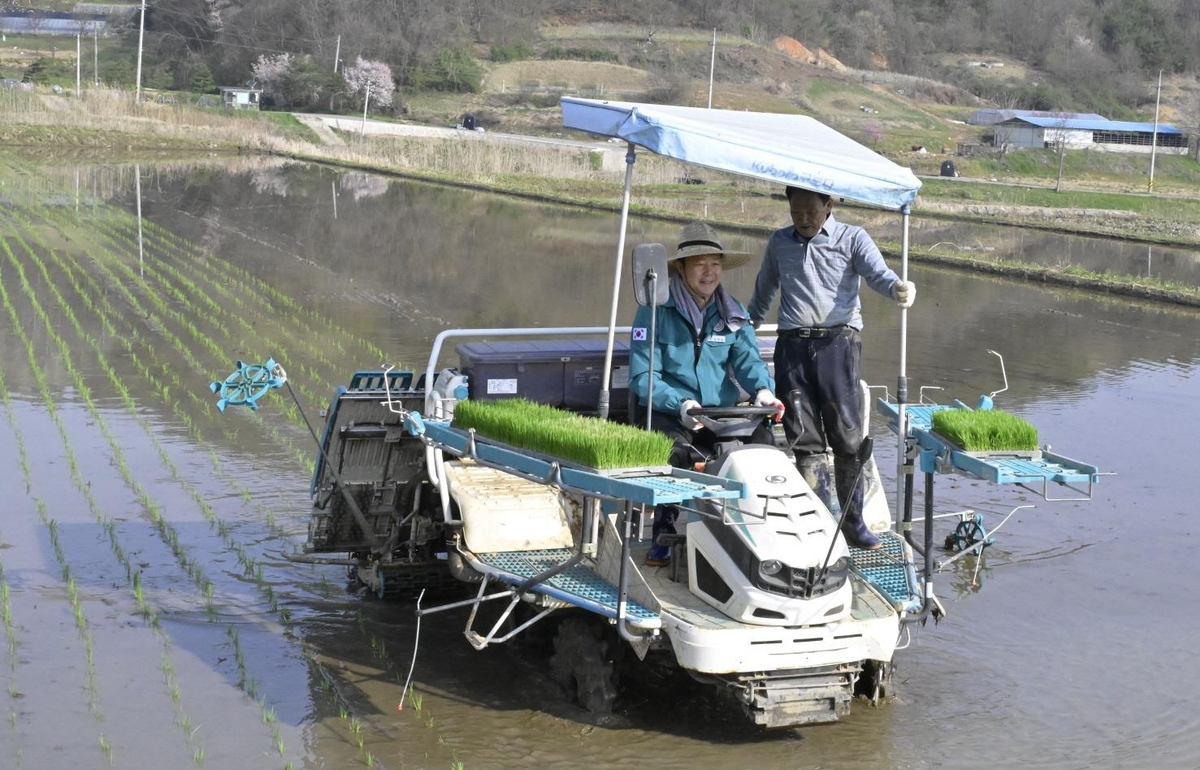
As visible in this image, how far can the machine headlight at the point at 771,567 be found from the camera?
18.4 ft

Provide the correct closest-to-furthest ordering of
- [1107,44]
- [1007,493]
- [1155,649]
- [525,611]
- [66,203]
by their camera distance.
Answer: [525,611] < [1155,649] < [1007,493] < [66,203] < [1107,44]

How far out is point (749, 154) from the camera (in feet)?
20.4

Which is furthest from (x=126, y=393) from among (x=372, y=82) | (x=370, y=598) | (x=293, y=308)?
(x=372, y=82)

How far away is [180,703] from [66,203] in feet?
78.0

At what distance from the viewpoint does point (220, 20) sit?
A: 8856cm

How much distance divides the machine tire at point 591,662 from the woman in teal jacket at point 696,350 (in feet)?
3.36

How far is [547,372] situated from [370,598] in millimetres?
1667

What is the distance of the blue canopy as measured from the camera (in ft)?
20.2

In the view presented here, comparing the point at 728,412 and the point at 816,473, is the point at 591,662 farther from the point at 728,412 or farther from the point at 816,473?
the point at 816,473

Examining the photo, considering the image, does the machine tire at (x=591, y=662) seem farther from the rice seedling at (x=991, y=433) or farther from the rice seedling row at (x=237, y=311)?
the rice seedling row at (x=237, y=311)

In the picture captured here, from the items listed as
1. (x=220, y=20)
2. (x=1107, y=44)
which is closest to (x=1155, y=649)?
(x=220, y=20)

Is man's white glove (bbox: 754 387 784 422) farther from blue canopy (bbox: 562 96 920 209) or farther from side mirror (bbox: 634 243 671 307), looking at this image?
blue canopy (bbox: 562 96 920 209)

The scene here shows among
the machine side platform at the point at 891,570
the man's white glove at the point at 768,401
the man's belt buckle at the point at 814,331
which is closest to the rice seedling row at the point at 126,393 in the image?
the man's white glove at the point at 768,401

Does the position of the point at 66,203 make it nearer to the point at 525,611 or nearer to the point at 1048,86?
the point at 525,611
